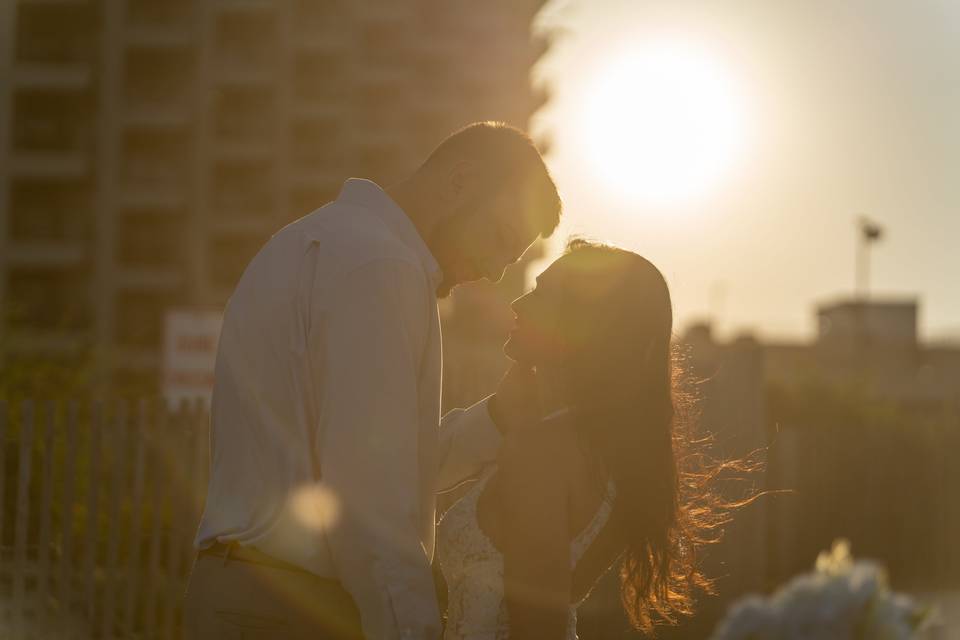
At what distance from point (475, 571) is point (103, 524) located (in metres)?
7.67

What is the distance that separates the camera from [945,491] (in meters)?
15.6

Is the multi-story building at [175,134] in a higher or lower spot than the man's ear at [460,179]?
higher

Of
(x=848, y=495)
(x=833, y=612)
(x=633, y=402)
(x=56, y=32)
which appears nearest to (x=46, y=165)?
(x=56, y=32)

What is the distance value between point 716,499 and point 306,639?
1.34m

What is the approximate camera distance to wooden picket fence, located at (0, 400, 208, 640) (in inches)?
373

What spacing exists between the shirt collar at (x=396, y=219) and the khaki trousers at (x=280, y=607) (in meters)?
0.67

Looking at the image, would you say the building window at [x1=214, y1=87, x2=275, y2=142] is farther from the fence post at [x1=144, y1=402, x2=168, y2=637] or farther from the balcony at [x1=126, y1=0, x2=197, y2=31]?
the fence post at [x1=144, y1=402, x2=168, y2=637]

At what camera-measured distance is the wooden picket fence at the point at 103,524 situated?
9469mm

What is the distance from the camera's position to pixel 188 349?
15.5 meters

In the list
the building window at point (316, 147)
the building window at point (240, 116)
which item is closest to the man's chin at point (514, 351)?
the building window at point (240, 116)

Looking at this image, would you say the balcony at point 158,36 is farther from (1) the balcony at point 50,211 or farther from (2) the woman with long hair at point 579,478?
(2) the woman with long hair at point 579,478

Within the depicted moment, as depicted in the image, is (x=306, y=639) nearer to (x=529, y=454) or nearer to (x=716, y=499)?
(x=529, y=454)

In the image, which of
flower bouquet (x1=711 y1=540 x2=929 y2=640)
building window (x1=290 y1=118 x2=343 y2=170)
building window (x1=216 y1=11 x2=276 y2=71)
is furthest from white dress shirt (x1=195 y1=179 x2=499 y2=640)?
building window (x1=290 y1=118 x2=343 y2=170)

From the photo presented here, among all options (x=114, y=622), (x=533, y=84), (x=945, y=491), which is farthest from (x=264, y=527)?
(x=533, y=84)
